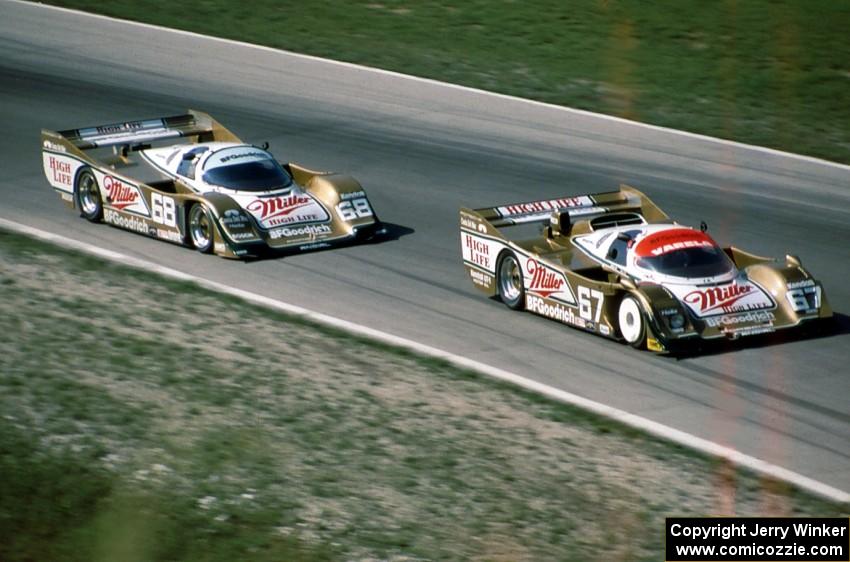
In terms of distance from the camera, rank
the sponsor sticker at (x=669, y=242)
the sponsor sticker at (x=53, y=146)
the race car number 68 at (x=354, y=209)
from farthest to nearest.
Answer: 1. the sponsor sticker at (x=53, y=146)
2. the race car number 68 at (x=354, y=209)
3. the sponsor sticker at (x=669, y=242)

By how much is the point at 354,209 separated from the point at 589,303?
482 centimetres

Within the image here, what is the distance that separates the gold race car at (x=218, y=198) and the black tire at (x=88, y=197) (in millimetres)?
15

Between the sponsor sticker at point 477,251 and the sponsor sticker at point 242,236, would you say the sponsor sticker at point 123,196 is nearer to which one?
the sponsor sticker at point 242,236

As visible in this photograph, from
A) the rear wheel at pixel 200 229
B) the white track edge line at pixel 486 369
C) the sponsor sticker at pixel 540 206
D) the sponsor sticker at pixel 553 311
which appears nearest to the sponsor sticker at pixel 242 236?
the rear wheel at pixel 200 229

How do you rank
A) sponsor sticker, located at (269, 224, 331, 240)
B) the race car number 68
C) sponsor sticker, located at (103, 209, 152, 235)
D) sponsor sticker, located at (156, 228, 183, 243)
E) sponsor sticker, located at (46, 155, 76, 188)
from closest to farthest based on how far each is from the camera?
sponsor sticker, located at (269, 224, 331, 240), sponsor sticker, located at (156, 228, 183, 243), the race car number 68, sponsor sticker, located at (103, 209, 152, 235), sponsor sticker, located at (46, 155, 76, 188)

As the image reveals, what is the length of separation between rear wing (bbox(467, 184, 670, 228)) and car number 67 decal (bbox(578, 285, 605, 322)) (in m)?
1.96

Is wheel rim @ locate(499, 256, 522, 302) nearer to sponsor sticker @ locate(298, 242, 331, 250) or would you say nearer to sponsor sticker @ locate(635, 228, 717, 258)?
sponsor sticker @ locate(635, 228, 717, 258)

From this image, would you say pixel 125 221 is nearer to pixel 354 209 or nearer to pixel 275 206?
pixel 275 206

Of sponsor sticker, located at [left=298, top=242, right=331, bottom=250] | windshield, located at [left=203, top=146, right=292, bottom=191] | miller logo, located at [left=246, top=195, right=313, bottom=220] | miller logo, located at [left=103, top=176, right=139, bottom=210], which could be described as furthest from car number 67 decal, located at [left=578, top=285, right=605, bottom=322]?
miller logo, located at [left=103, top=176, right=139, bottom=210]

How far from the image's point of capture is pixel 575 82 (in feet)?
94.3

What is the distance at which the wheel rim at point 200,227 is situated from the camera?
1941 cm

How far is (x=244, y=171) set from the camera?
20062 mm

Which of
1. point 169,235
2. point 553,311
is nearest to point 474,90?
point 169,235

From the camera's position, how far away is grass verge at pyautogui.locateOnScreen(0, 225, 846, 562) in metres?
11.3
